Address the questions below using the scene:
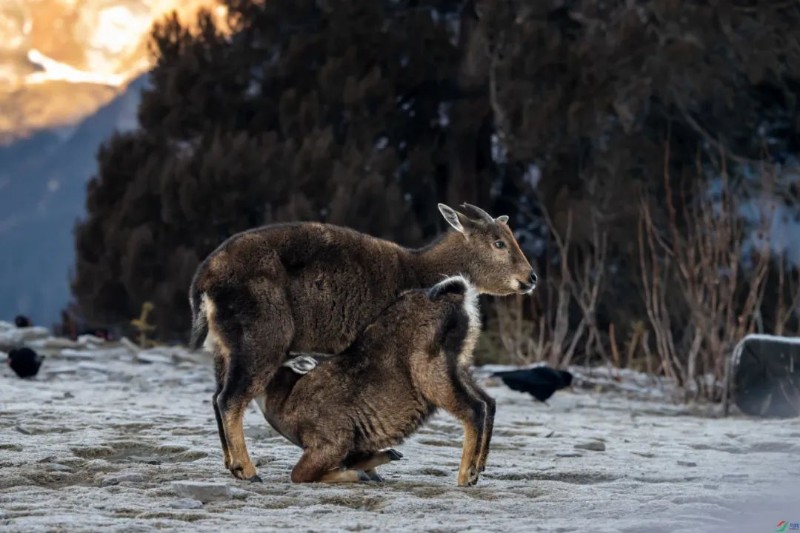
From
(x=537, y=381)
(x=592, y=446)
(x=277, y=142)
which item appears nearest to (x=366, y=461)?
(x=592, y=446)

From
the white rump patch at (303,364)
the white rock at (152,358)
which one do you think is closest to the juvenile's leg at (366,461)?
the white rump patch at (303,364)

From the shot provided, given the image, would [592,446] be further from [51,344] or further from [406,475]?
[51,344]

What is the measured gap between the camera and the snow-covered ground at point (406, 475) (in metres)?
5.40

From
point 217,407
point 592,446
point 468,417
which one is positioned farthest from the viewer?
→ point 592,446

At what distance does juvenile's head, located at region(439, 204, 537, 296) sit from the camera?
337 inches

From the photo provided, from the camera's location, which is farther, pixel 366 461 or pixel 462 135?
pixel 462 135

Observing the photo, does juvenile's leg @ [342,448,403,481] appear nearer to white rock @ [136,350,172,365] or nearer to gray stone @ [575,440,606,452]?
gray stone @ [575,440,606,452]

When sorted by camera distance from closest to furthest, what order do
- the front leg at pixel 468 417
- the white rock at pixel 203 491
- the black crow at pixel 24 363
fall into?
the white rock at pixel 203 491 < the front leg at pixel 468 417 < the black crow at pixel 24 363

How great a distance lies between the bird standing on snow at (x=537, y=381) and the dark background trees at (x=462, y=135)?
4.64 metres

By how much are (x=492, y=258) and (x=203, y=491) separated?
3.33 metres

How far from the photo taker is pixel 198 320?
7.04 m

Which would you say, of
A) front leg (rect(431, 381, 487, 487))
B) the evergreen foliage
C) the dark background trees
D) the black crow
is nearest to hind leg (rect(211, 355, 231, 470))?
front leg (rect(431, 381, 487, 487))

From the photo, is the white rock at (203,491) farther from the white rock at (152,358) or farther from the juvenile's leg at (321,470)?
the white rock at (152,358)

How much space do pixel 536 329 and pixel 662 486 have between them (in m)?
10.7
